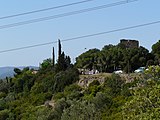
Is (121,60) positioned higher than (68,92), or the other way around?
(121,60)

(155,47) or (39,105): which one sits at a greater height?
(155,47)

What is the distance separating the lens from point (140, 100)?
1725cm

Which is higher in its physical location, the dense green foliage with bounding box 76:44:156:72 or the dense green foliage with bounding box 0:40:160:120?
the dense green foliage with bounding box 76:44:156:72

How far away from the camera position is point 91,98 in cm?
4856

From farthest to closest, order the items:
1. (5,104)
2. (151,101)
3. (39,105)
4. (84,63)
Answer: (84,63), (5,104), (39,105), (151,101)

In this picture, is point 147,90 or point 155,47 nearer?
point 147,90

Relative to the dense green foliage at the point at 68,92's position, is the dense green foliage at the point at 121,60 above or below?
above

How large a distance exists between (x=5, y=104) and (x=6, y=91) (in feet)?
34.9

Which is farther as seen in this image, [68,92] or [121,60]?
[121,60]

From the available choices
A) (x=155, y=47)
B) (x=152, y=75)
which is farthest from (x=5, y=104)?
(x=152, y=75)

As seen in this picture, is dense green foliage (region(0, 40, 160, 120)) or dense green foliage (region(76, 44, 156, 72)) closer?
dense green foliage (region(0, 40, 160, 120))

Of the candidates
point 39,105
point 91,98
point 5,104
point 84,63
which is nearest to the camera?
point 91,98

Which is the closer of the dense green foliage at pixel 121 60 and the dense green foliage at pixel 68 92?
the dense green foliage at pixel 68 92

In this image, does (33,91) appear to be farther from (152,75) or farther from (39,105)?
(152,75)
